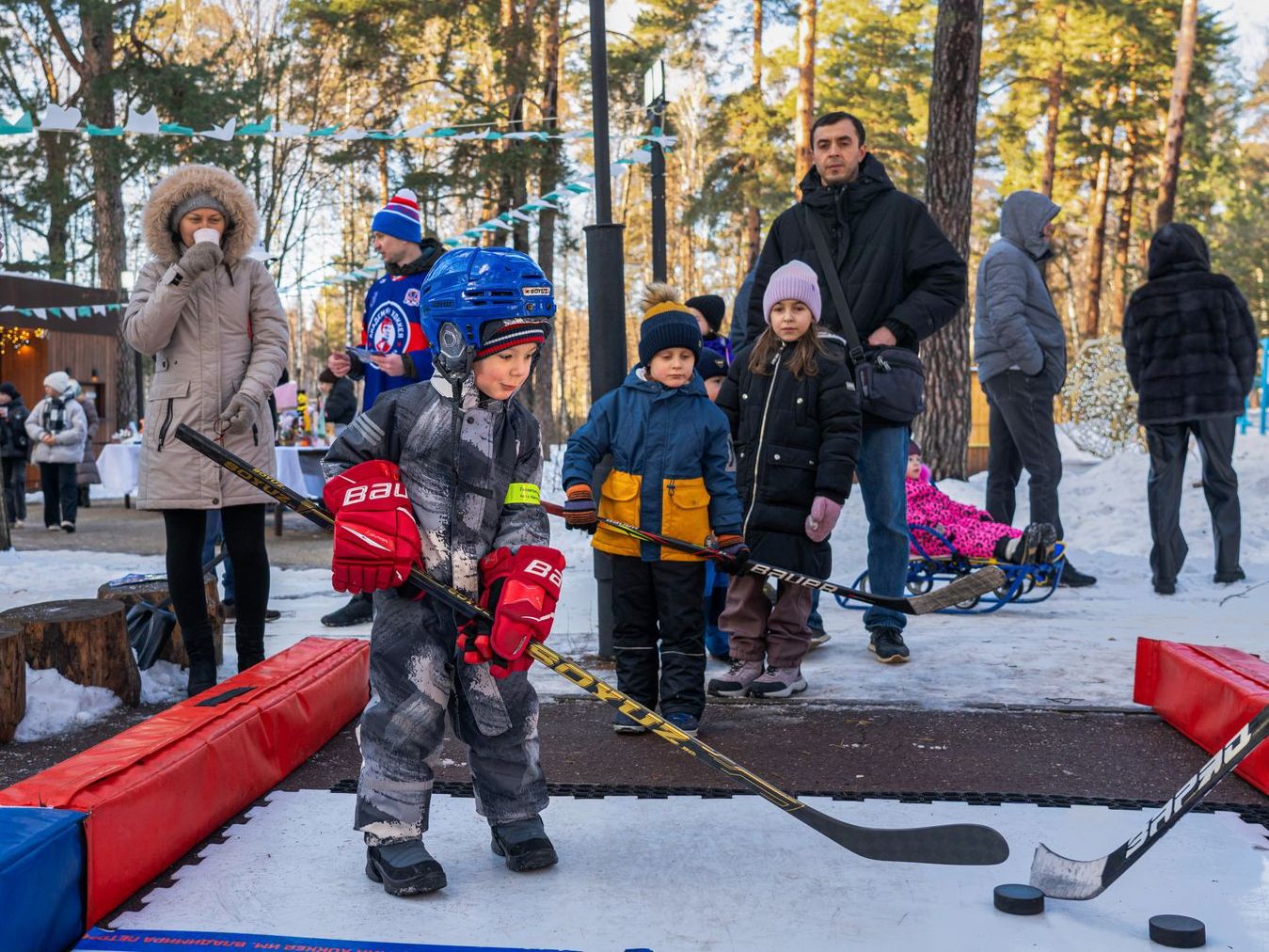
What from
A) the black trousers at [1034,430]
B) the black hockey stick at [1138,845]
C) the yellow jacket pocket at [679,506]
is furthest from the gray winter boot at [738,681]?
the black trousers at [1034,430]

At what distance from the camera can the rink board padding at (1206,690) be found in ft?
11.1

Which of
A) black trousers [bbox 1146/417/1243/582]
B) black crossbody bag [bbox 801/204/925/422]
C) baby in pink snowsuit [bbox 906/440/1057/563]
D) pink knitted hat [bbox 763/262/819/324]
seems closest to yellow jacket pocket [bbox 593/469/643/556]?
pink knitted hat [bbox 763/262/819/324]

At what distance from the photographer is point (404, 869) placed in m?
2.59

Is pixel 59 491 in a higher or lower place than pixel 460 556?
lower

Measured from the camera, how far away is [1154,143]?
29.4 m

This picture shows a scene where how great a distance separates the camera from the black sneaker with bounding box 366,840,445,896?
258 centimetres

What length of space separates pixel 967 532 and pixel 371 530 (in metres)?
4.75

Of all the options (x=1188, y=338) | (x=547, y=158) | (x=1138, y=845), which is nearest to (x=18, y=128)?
(x=1188, y=338)

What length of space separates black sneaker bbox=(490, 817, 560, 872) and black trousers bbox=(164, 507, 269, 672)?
1.90 m

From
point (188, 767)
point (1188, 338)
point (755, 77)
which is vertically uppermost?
point (755, 77)

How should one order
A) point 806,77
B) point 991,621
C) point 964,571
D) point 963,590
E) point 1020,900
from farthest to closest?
point 806,77
point 964,571
point 991,621
point 963,590
point 1020,900

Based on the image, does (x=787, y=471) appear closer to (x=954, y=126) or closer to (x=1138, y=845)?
(x=1138, y=845)

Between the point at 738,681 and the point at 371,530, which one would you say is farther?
the point at 738,681

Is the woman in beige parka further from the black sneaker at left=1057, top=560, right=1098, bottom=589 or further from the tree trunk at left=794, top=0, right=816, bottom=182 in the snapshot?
the tree trunk at left=794, top=0, right=816, bottom=182
